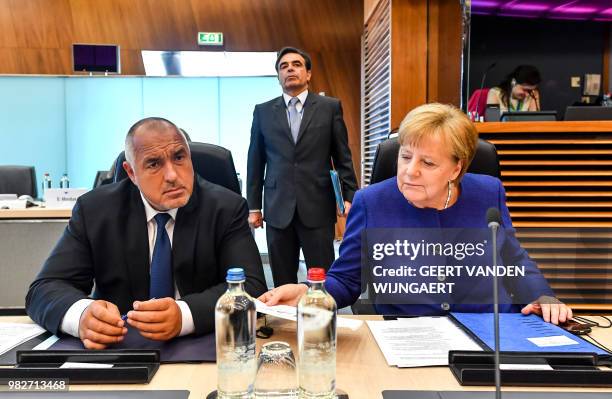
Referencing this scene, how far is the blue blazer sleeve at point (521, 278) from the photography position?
1347 millimetres

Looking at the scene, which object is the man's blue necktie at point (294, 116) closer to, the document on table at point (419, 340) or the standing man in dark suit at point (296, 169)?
the standing man in dark suit at point (296, 169)

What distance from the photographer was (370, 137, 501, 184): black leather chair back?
1701 mm

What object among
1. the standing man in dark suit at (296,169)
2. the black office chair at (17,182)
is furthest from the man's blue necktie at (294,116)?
the black office chair at (17,182)

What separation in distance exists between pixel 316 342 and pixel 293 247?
2135mm

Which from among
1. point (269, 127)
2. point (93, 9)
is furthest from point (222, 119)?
point (269, 127)

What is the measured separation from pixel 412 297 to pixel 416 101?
3104 mm

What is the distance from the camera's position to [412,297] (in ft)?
3.86

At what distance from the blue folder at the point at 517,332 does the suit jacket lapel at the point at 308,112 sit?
5.93 ft

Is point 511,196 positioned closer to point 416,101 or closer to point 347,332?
point 416,101

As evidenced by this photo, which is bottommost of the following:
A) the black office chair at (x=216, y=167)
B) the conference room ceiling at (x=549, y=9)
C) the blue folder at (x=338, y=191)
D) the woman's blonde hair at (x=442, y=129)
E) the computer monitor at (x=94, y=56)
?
the blue folder at (x=338, y=191)

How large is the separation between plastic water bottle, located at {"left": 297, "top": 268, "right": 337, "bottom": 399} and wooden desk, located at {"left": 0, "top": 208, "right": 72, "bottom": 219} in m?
2.60

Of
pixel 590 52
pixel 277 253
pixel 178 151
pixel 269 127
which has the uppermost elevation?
pixel 590 52

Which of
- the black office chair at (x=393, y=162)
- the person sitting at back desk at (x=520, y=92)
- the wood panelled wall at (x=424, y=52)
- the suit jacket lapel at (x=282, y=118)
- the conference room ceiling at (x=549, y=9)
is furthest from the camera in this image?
the conference room ceiling at (x=549, y=9)

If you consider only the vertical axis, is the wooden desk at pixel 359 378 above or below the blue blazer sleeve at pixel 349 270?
below
